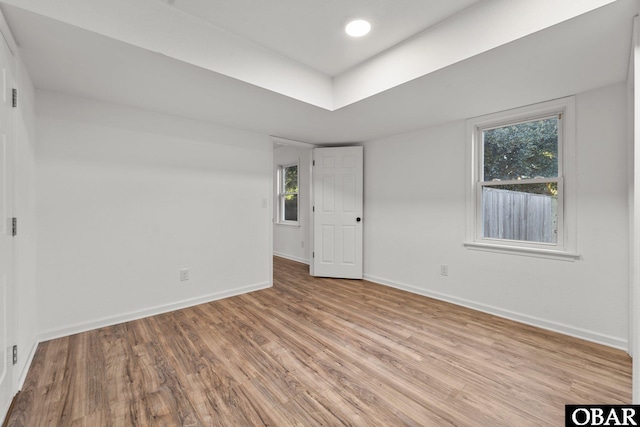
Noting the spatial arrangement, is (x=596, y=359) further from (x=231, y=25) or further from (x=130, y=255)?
(x=130, y=255)

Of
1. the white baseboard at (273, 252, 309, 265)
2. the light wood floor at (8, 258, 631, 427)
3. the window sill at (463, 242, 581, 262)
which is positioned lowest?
the light wood floor at (8, 258, 631, 427)

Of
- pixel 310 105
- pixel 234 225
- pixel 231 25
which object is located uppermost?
pixel 231 25

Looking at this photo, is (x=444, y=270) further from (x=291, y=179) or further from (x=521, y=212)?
(x=291, y=179)

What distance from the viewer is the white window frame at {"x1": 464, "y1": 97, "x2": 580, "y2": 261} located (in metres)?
2.45

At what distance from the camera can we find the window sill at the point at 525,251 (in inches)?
96.7

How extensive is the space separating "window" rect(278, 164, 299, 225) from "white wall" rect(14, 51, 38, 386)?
3884 millimetres

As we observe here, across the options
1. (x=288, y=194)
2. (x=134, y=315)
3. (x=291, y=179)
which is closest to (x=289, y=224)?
(x=288, y=194)

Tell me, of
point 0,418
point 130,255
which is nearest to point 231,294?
point 130,255

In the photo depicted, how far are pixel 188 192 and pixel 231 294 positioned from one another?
137 cm

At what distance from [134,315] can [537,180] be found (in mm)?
4236

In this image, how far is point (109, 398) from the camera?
1.63 metres

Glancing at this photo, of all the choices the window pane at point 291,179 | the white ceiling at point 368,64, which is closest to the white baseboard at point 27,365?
the white ceiling at point 368,64

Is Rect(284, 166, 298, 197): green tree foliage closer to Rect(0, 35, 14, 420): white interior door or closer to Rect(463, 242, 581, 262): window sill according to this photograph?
Rect(463, 242, 581, 262): window sill

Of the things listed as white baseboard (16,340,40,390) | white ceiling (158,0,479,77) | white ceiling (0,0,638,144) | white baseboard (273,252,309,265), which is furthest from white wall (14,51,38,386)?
white baseboard (273,252,309,265)
